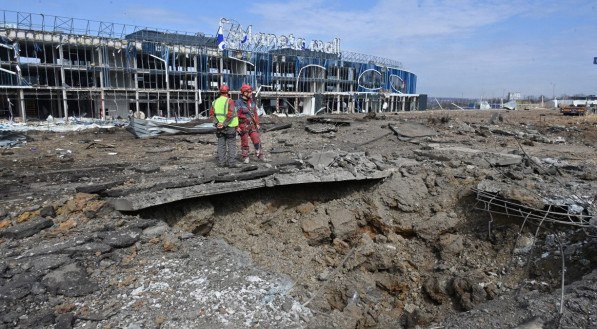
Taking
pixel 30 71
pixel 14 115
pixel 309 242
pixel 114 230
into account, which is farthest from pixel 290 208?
pixel 30 71

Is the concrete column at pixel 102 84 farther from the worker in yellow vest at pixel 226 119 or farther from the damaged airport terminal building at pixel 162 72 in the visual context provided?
the worker in yellow vest at pixel 226 119

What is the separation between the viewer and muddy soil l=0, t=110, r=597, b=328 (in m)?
4.12

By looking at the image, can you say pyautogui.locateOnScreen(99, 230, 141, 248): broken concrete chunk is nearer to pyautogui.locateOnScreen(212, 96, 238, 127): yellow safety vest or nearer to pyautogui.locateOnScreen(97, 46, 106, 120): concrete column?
pyautogui.locateOnScreen(212, 96, 238, 127): yellow safety vest

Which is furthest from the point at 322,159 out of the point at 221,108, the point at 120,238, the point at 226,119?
the point at 120,238

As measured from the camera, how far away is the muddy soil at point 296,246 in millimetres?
4125

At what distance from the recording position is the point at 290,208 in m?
8.52

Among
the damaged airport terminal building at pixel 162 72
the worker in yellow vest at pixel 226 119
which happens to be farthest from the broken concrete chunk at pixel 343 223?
the damaged airport terminal building at pixel 162 72

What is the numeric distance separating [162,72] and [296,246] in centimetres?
3028

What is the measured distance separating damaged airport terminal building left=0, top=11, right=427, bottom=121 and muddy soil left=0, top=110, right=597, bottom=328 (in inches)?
790

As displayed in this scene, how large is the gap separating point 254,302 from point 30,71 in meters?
32.1

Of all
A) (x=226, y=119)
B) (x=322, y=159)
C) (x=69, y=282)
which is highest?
(x=226, y=119)

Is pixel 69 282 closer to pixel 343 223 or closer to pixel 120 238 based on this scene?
pixel 120 238

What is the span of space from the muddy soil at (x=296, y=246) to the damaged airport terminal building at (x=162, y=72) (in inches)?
790

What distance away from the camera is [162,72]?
34000mm
